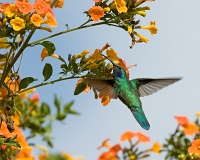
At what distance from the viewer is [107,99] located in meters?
3.18

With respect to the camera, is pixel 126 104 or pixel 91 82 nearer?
pixel 91 82

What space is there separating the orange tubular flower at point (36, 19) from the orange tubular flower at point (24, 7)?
48mm

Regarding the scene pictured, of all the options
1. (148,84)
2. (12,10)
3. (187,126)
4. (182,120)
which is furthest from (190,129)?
(12,10)

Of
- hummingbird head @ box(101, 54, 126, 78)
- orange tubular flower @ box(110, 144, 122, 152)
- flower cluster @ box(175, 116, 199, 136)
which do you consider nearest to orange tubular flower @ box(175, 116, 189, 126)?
flower cluster @ box(175, 116, 199, 136)

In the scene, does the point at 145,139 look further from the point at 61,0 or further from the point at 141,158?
the point at 61,0

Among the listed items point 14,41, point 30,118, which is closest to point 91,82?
point 14,41

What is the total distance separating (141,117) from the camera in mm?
3535

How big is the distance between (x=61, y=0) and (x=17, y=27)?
1.77 feet

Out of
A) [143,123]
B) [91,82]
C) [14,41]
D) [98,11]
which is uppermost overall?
[98,11]

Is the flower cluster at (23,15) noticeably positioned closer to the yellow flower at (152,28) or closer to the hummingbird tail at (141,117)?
the yellow flower at (152,28)

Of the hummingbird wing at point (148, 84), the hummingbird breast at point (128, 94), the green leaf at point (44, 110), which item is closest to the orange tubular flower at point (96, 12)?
the hummingbird breast at point (128, 94)

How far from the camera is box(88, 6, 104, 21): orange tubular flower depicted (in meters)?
2.74

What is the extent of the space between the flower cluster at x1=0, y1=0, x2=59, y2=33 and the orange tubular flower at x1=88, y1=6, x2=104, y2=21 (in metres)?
0.24

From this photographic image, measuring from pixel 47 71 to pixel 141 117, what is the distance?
1.00 metres
